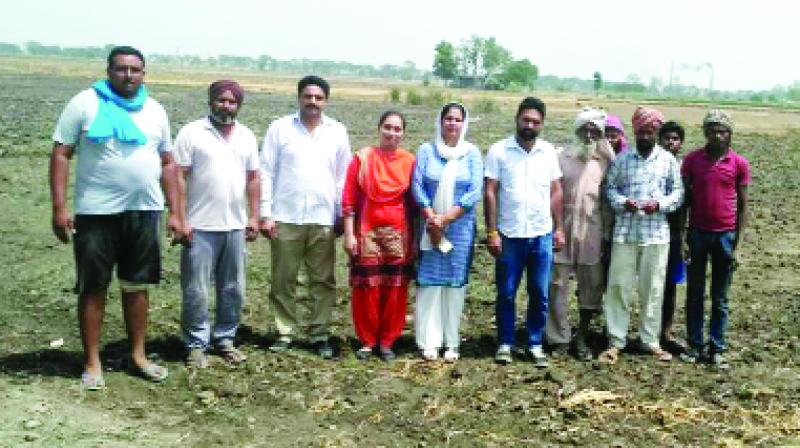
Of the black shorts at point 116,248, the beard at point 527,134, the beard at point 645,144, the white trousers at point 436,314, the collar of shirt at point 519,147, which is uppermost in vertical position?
the beard at point 527,134

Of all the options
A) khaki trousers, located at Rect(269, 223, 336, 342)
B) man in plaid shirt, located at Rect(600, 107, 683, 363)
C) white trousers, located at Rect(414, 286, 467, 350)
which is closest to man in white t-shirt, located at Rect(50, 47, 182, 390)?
khaki trousers, located at Rect(269, 223, 336, 342)

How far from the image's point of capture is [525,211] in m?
5.54

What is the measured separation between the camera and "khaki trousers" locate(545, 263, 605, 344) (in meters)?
5.87

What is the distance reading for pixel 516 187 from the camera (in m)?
5.54

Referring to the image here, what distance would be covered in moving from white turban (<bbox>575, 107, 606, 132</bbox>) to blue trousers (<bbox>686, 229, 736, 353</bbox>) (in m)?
1.00

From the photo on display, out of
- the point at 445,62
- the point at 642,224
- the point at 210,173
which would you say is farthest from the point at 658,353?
the point at 445,62

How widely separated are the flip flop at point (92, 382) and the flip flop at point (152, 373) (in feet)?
0.84

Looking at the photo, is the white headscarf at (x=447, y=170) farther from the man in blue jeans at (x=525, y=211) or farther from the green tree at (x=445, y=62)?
the green tree at (x=445, y=62)

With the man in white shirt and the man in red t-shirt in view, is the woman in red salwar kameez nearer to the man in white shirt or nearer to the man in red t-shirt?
the man in white shirt

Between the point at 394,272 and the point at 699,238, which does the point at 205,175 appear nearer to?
the point at 394,272

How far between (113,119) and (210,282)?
1328mm

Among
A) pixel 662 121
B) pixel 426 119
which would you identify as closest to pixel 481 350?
pixel 662 121

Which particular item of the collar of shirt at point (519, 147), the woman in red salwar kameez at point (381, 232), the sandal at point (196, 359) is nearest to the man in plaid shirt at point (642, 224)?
the collar of shirt at point (519, 147)

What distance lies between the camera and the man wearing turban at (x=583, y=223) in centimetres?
572
